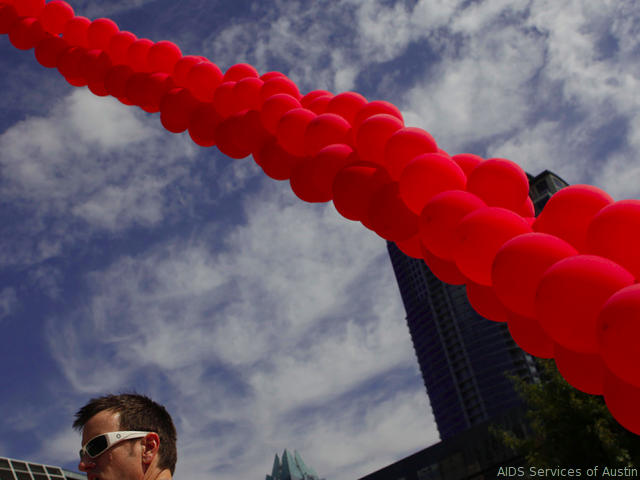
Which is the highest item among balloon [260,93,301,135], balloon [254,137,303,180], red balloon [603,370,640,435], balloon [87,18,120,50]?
balloon [87,18,120,50]

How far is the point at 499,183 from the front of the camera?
9.74 ft

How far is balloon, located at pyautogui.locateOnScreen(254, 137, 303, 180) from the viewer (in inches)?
168

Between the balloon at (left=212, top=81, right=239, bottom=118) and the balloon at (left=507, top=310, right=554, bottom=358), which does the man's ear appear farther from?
the balloon at (left=212, top=81, right=239, bottom=118)

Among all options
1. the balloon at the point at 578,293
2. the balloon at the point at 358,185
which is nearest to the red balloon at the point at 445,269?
the balloon at the point at 358,185

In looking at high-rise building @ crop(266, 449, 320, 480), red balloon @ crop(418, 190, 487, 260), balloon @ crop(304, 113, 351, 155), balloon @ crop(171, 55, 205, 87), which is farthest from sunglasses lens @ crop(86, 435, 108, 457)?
high-rise building @ crop(266, 449, 320, 480)

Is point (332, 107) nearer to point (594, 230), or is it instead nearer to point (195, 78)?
point (195, 78)

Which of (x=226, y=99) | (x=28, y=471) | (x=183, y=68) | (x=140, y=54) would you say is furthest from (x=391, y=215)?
(x=28, y=471)

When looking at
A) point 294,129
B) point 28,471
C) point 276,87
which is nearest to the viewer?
point 294,129

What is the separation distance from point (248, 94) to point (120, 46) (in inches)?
70.7

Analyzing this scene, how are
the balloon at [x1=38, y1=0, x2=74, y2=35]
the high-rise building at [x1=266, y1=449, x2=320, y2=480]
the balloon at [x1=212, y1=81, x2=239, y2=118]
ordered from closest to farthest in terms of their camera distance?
the balloon at [x1=212, y1=81, x2=239, y2=118]
the balloon at [x1=38, y1=0, x2=74, y2=35]
the high-rise building at [x1=266, y1=449, x2=320, y2=480]

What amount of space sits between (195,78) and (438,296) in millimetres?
110524

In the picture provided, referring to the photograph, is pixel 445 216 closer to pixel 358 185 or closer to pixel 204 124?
pixel 358 185

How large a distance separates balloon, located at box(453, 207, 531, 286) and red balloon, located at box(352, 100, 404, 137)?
153 cm

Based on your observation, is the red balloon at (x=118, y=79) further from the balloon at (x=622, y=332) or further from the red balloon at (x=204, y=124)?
the balloon at (x=622, y=332)
